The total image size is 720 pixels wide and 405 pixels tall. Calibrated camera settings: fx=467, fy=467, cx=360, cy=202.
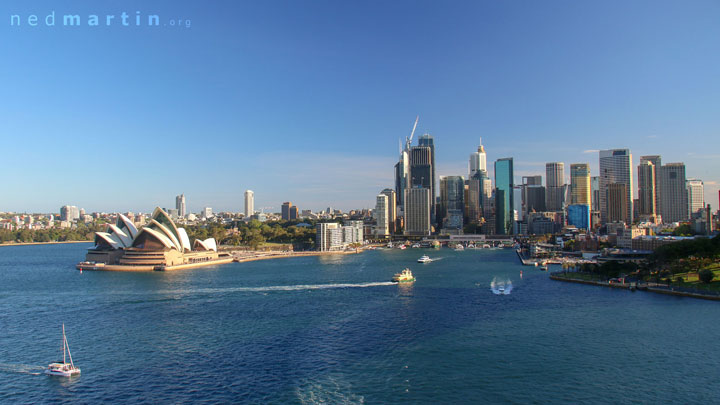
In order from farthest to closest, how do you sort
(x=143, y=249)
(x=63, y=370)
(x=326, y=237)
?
(x=326, y=237)
(x=143, y=249)
(x=63, y=370)

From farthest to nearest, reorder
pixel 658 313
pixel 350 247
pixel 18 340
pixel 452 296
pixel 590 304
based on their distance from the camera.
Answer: pixel 350 247 < pixel 452 296 < pixel 590 304 < pixel 658 313 < pixel 18 340

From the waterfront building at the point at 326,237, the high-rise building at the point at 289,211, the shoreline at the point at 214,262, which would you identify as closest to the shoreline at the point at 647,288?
the shoreline at the point at 214,262

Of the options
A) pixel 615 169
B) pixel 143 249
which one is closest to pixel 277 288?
pixel 143 249

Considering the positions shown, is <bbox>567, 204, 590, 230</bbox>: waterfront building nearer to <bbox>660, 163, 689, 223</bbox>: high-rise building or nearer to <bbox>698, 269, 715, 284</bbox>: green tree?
<bbox>660, 163, 689, 223</bbox>: high-rise building

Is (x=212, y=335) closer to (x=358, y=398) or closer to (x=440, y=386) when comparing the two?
(x=358, y=398)

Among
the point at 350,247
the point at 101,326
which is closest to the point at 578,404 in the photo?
the point at 101,326

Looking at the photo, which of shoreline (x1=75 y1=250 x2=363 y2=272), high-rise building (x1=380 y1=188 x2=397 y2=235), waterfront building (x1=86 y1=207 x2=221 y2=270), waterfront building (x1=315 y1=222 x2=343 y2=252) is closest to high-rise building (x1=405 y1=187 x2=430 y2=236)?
high-rise building (x1=380 y1=188 x2=397 y2=235)

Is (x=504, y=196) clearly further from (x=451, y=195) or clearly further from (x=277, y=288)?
(x=277, y=288)
